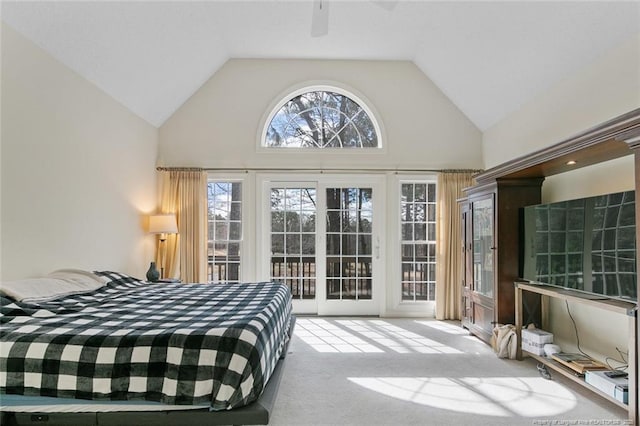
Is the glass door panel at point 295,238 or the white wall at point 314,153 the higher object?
the white wall at point 314,153

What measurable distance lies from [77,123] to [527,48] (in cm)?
422

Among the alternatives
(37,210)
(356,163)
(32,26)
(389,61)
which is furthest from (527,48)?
(37,210)

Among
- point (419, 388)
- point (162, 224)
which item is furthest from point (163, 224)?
point (419, 388)

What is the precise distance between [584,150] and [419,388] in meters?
2.08

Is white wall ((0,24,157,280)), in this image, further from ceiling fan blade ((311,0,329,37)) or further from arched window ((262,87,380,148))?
ceiling fan blade ((311,0,329,37))

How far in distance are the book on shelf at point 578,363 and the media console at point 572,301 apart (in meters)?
0.04

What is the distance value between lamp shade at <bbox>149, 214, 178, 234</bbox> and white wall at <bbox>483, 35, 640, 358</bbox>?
13.9 feet

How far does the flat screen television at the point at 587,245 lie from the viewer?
249 centimetres

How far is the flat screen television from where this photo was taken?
249cm

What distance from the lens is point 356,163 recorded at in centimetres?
538

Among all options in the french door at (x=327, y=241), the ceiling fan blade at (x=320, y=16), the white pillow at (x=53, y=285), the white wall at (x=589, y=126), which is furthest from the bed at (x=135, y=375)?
the french door at (x=327, y=241)

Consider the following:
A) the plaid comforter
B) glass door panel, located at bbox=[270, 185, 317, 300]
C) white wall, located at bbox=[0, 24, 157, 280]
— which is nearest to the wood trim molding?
the plaid comforter

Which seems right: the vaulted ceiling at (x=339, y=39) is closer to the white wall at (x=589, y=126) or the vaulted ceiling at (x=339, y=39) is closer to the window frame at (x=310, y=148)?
the white wall at (x=589, y=126)

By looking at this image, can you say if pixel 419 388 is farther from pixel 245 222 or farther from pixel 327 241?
pixel 245 222
